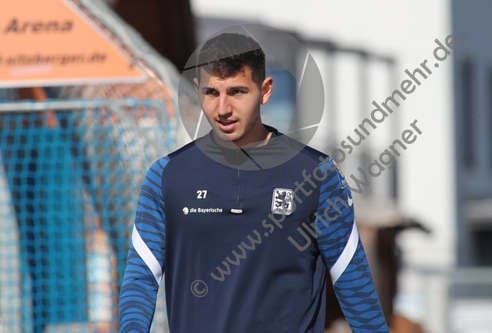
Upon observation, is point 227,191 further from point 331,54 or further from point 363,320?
point 331,54

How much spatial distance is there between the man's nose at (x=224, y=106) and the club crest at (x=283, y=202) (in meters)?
0.25

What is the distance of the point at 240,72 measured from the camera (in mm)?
1417

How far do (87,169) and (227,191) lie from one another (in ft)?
10.9

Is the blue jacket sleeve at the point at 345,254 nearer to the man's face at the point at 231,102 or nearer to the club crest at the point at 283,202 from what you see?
the club crest at the point at 283,202

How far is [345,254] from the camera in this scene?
1.48 meters

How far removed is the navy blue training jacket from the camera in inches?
55.7

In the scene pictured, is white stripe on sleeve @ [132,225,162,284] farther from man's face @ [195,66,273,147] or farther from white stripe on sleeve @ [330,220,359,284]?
white stripe on sleeve @ [330,220,359,284]

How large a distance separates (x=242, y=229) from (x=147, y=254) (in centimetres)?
28

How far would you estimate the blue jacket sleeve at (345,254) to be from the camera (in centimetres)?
146

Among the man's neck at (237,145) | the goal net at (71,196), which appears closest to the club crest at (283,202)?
the man's neck at (237,145)

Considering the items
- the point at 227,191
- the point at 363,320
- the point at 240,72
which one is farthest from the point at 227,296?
the point at 240,72

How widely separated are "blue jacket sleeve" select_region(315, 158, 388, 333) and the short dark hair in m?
0.32

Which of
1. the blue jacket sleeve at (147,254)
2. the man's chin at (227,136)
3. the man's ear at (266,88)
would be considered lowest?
the blue jacket sleeve at (147,254)

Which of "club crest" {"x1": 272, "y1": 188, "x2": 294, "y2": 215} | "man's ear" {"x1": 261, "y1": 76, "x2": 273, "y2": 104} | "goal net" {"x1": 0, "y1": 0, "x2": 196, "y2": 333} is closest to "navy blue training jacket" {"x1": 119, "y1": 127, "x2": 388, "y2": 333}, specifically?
"club crest" {"x1": 272, "y1": 188, "x2": 294, "y2": 215}
